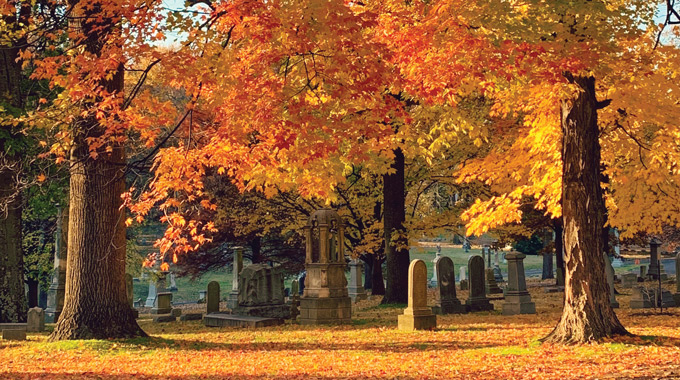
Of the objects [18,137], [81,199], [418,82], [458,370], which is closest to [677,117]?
[418,82]

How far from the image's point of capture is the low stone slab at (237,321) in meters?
18.1

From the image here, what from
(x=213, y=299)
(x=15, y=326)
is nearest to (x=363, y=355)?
(x=15, y=326)

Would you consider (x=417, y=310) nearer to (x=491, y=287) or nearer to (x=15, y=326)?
(x=15, y=326)

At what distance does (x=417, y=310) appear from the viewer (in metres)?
15.7

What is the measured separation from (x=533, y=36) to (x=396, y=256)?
11697 millimetres

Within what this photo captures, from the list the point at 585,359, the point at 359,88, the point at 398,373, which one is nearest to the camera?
the point at 398,373

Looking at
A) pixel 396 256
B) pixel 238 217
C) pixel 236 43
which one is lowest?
pixel 396 256

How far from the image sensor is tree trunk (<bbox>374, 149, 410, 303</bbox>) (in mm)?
21328

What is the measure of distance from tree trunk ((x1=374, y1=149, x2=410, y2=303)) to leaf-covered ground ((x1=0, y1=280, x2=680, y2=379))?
4.91 m

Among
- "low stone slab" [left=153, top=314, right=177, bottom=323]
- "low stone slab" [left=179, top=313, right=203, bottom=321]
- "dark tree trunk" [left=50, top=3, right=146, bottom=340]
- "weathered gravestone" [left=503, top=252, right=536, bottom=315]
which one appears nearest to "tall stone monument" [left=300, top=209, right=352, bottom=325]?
"weathered gravestone" [left=503, top=252, right=536, bottom=315]

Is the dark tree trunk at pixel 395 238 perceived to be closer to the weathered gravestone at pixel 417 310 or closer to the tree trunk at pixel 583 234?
the weathered gravestone at pixel 417 310

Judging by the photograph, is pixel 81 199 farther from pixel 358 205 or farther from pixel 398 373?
pixel 358 205

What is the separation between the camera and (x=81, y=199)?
13742mm

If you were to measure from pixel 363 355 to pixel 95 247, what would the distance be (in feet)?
17.9
